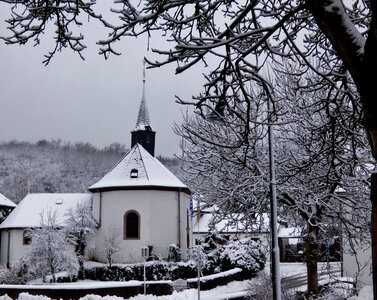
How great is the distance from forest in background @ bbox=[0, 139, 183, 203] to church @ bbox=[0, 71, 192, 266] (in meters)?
58.1

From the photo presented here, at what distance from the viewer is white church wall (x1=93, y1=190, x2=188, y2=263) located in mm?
34562

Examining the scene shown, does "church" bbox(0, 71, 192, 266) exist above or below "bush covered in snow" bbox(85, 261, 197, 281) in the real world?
above

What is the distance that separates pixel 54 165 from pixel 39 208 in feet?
283

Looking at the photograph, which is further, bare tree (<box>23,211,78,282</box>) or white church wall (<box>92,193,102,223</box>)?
white church wall (<box>92,193,102,223</box>)

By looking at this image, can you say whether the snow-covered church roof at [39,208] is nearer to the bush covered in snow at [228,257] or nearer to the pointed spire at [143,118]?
the pointed spire at [143,118]

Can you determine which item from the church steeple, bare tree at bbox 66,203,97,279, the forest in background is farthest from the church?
the forest in background

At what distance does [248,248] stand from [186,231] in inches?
403

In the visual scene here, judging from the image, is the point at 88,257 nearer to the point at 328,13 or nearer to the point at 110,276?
the point at 110,276

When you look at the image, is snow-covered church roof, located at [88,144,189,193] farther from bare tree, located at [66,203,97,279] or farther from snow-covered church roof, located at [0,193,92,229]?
snow-covered church roof, located at [0,193,92,229]

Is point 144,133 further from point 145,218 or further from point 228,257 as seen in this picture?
point 228,257

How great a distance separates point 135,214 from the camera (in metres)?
35.3

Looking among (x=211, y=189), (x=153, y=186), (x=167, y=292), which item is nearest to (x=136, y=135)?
(x=153, y=186)

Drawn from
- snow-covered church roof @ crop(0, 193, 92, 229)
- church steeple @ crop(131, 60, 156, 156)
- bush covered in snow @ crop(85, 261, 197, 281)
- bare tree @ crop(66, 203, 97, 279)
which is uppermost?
church steeple @ crop(131, 60, 156, 156)

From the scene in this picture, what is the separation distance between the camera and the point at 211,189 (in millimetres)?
18281
